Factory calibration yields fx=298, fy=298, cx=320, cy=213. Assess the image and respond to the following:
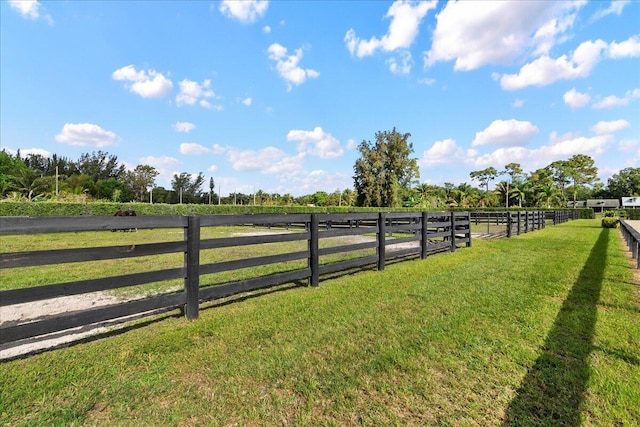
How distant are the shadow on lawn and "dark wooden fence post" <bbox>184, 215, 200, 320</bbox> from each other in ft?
9.99

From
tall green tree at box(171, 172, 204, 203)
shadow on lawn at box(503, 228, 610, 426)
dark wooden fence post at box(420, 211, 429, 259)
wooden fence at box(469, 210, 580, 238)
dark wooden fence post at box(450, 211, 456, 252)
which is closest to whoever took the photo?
shadow on lawn at box(503, 228, 610, 426)

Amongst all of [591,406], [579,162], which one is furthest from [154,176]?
[579,162]

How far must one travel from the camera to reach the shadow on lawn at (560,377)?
1812mm

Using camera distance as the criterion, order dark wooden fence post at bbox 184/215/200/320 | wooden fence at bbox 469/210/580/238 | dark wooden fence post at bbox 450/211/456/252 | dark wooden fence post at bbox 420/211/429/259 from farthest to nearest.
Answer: wooden fence at bbox 469/210/580/238
dark wooden fence post at bbox 450/211/456/252
dark wooden fence post at bbox 420/211/429/259
dark wooden fence post at bbox 184/215/200/320

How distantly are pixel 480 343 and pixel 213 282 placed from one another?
405cm

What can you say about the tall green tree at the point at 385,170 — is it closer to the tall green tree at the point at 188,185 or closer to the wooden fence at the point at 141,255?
the wooden fence at the point at 141,255

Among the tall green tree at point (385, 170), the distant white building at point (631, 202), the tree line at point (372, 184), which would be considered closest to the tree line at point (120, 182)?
the tree line at point (372, 184)

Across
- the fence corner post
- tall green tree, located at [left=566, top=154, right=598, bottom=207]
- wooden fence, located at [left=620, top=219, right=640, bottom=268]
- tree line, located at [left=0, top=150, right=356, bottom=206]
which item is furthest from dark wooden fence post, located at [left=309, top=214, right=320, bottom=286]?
tall green tree, located at [left=566, top=154, right=598, bottom=207]

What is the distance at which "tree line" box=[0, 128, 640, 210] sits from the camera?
41.1 metres

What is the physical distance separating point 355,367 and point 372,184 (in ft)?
129

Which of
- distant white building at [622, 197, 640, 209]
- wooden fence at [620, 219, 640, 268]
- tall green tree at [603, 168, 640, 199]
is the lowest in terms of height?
wooden fence at [620, 219, 640, 268]

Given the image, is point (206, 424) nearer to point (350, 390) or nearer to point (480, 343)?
point (350, 390)

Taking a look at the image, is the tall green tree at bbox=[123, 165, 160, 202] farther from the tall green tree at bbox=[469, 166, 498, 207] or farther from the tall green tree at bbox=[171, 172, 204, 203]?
the tall green tree at bbox=[469, 166, 498, 207]

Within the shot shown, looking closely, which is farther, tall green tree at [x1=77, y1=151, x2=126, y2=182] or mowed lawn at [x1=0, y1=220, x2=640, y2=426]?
tall green tree at [x1=77, y1=151, x2=126, y2=182]
